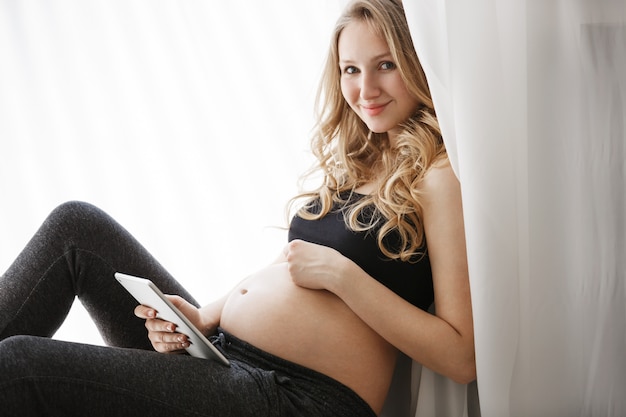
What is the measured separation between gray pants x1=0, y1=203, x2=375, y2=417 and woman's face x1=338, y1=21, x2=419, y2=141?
0.55m

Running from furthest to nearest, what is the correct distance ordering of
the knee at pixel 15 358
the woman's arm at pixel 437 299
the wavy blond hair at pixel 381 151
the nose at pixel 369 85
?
the nose at pixel 369 85
the wavy blond hair at pixel 381 151
the woman's arm at pixel 437 299
the knee at pixel 15 358

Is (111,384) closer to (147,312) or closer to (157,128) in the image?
(147,312)

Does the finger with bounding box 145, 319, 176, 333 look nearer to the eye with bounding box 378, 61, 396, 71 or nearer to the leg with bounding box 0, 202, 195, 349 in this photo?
the leg with bounding box 0, 202, 195, 349

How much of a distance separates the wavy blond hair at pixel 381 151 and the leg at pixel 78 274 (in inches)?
15.6

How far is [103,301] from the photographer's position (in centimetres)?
140

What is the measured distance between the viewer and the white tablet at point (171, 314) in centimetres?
110

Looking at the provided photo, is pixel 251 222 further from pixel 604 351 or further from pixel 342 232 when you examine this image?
pixel 604 351

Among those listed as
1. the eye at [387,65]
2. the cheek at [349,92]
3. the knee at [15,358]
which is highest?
the eye at [387,65]

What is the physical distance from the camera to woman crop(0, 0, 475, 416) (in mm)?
1073

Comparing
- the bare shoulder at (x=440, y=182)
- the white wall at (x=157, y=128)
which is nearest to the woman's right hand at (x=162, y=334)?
the bare shoulder at (x=440, y=182)

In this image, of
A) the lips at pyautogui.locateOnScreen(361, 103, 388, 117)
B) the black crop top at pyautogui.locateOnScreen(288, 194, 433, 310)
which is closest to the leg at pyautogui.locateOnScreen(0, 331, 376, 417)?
the black crop top at pyautogui.locateOnScreen(288, 194, 433, 310)

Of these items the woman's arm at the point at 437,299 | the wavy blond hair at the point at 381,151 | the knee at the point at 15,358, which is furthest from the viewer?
the wavy blond hair at the point at 381,151

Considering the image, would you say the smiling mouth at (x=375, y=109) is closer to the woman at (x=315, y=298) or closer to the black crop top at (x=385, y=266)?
the woman at (x=315, y=298)

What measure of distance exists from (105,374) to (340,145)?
79 cm
